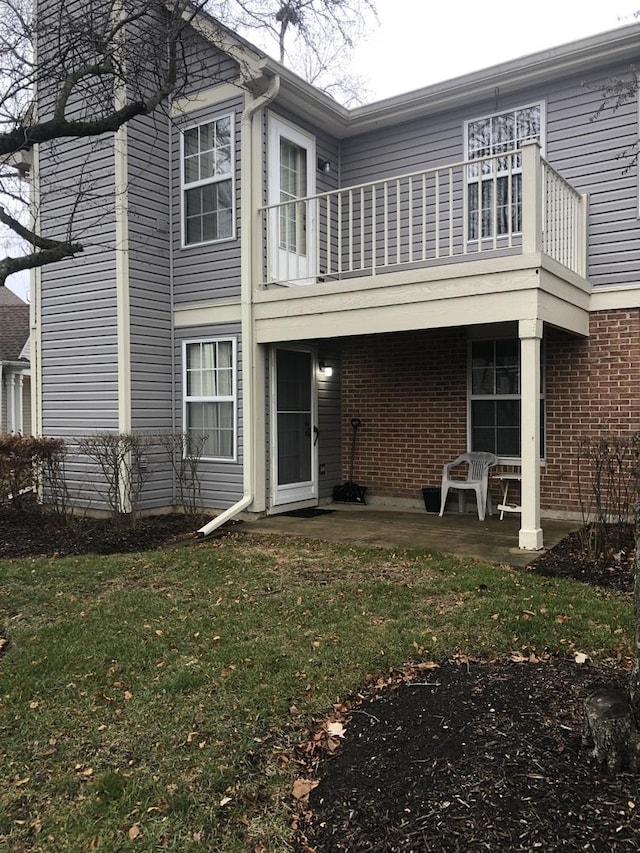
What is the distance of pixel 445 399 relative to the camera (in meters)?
8.87

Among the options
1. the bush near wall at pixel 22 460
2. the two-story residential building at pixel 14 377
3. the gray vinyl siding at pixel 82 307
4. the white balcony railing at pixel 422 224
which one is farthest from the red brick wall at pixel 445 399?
the two-story residential building at pixel 14 377

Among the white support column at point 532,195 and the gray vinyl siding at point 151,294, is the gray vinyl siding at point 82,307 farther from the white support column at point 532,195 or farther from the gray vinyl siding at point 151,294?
the white support column at point 532,195

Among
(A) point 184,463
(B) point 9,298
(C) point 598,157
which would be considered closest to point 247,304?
(A) point 184,463

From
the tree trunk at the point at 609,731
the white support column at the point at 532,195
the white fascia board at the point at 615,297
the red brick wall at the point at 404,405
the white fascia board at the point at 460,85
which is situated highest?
the white fascia board at the point at 460,85

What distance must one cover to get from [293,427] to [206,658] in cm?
535

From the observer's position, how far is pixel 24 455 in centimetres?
793

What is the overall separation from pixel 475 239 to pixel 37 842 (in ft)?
25.5

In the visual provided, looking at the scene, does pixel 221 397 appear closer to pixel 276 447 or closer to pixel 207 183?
pixel 276 447

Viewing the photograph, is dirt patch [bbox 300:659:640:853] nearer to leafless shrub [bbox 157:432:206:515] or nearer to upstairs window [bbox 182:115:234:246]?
leafless shrub [bbox 157:432:206:515]

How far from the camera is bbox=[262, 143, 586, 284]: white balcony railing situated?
273 inches

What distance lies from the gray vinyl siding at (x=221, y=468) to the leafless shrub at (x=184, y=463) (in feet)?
0.36

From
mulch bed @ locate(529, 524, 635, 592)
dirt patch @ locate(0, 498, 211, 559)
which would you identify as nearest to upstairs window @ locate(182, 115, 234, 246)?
dirt patch @ locate(0, 498, 211, 559)

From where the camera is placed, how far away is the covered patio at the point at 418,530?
6.26 metres

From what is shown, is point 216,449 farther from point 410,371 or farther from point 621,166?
point 621,166
